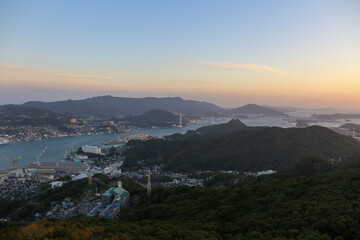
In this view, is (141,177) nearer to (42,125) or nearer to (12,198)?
(12,198)

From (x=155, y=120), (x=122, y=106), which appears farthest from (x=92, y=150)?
(x=122, y=106)

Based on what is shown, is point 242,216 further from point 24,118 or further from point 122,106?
point 122,106

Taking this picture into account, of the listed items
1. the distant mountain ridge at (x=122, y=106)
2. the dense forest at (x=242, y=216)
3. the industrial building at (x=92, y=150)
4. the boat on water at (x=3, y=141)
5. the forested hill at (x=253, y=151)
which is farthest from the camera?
the distant mountain ridge at (x=122, y=106)

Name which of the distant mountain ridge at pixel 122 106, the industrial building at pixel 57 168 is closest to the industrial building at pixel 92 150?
the industrial building at pixel 57 168

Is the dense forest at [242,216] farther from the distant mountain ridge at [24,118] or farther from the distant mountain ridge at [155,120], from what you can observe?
the distant mountain ridge at [155,120]

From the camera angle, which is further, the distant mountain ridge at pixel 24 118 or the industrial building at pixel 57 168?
the distant mountain ridge at pixel 24 118

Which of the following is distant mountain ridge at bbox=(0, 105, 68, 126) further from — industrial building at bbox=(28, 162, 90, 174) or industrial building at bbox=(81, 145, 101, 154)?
industrial building at bbox=(28, 162, 90, 174)
